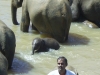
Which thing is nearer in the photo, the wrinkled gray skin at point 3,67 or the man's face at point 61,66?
the man's face at point 61,66

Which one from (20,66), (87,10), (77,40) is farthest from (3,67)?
(87,10)

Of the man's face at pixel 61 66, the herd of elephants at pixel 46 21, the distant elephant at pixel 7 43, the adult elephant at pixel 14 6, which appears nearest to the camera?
the man's face at pixel 61 66

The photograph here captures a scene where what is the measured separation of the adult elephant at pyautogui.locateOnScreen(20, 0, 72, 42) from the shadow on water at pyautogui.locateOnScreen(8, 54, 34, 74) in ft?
5.75

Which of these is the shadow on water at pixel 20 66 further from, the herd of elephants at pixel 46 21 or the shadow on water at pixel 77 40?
the shadow on water at pixel 77 40

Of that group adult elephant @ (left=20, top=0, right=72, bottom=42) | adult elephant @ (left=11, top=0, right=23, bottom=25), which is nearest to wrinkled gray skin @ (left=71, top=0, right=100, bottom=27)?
adult elephant @ (left=11, top=0, right=23, bottom=25)

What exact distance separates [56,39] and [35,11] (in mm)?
940

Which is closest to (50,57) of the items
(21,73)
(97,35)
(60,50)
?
(60,50)

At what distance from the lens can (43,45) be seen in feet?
28.3

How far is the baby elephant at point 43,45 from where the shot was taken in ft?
27.8

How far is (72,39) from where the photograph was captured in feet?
32.9

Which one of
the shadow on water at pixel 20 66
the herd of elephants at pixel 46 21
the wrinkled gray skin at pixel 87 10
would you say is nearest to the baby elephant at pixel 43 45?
the herd of elephants at pixel 46 21

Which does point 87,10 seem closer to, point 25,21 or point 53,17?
point 25,21

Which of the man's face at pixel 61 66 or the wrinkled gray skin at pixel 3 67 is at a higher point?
the man's face at pixel 61 66

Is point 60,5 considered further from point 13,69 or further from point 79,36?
point 13,69
